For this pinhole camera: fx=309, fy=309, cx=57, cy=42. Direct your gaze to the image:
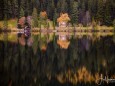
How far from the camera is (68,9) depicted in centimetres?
2884

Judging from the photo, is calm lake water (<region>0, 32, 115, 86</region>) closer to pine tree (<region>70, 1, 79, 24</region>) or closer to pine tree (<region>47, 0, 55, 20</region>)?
pine tree (<region>70, 1, 79, 24</region>)

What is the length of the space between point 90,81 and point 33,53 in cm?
638

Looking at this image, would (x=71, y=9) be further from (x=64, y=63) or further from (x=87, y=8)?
(x=64, y=63)

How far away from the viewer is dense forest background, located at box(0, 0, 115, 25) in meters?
28.5

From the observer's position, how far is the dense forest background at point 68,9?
28.5 meters

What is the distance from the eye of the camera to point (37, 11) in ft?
94.1

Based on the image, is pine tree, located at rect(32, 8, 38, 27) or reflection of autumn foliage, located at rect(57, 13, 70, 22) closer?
pine tree, located at rect(32, 8, 38, 27)

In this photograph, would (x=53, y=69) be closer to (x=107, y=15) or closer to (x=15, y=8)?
(x=15, y=8)

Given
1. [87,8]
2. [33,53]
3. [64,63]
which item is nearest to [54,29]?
[87,8]
